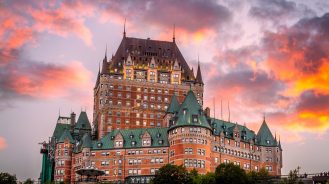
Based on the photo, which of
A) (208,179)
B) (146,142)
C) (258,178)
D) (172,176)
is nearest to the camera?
(208,179)

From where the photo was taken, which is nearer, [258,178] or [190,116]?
[258,178]

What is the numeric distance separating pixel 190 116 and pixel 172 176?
32.5 m

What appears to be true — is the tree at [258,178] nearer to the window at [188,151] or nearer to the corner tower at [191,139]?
the corner tower at [191,139]

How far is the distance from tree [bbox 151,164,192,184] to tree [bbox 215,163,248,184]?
7.57 meters

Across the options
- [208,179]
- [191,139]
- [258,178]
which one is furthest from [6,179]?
[258,178]

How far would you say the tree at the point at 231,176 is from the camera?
Answer: 163 m

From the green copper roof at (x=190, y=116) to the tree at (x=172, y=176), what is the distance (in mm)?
26144

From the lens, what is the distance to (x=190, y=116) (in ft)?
637

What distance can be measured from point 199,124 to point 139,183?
78.5 feet

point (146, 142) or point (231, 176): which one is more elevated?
point (146, 142)

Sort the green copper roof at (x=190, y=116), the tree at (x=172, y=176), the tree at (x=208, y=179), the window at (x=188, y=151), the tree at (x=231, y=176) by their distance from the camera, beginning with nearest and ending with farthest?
the tree at (x=208, y=179) → the tree at (x=231, y=176) → the tree at (x=172, y=176) → the window at (x=188, y=151) → the green copper roof at (x=190, y=116)

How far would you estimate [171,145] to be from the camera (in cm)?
19525

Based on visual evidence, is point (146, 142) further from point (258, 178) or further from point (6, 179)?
point (6, 179)

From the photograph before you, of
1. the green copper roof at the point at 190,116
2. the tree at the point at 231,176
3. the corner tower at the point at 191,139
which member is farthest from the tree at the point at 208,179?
the green copper roof at the point at 190,116
